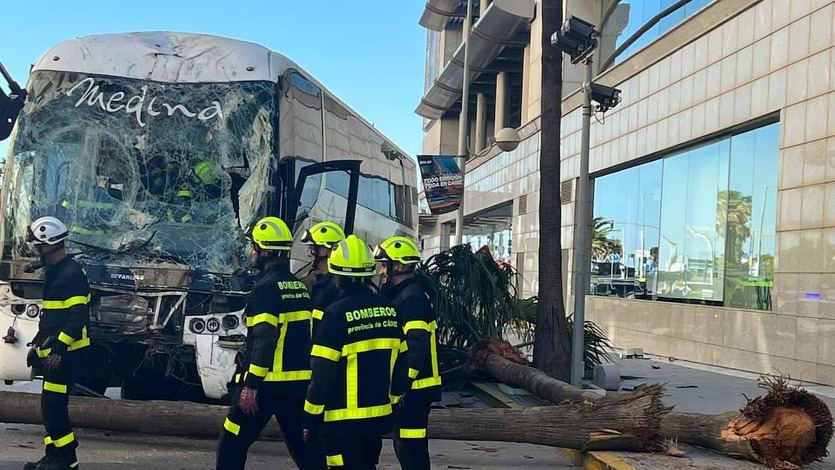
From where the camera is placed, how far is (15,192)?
8.11 meters

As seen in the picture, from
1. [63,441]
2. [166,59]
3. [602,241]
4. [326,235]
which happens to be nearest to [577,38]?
[326,235]

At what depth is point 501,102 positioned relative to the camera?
34844mm

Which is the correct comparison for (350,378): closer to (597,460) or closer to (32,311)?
(597,460)

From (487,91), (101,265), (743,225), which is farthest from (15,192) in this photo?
(487,91)

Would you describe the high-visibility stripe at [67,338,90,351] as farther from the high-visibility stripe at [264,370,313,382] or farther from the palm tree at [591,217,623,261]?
the palm tree at [591,217,623,261]

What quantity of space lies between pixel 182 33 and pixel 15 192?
2348mm

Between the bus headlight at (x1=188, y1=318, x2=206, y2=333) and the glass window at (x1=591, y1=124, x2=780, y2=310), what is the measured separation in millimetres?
9977

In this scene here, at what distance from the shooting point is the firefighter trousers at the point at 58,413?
6.21 m

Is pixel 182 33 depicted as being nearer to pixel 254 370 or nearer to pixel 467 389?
pixel 254 370

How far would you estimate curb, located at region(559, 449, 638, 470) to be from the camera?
6664 millimetres

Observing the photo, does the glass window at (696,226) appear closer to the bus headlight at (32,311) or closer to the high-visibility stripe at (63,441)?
the bus headlight at (32,311)

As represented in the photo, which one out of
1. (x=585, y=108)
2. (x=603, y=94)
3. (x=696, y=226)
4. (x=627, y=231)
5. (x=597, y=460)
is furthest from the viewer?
(x=627, y=231)

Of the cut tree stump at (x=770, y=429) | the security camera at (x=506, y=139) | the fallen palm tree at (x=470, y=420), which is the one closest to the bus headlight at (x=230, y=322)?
the fallen palm tree at (x=470, y=420)

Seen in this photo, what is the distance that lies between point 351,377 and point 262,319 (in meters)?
0.95
